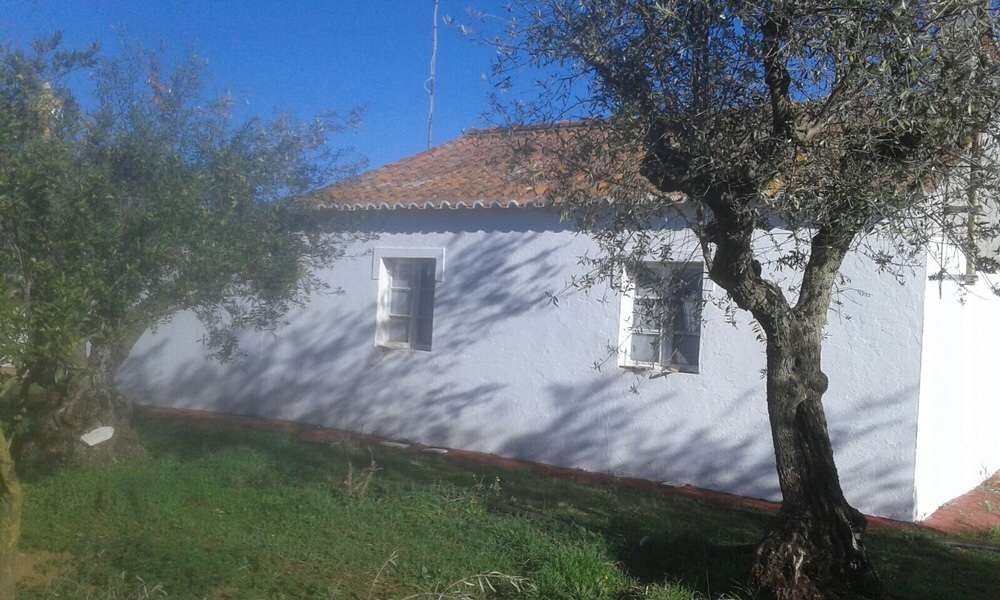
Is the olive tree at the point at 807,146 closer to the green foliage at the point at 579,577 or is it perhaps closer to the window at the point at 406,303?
the green foliage at the point at 579,577

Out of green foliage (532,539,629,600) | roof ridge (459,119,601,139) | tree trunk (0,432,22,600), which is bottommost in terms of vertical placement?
green foliage (532,539,629,600)

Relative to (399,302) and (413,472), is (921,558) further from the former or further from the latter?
(399,302)

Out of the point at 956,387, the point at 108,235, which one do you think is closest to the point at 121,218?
the point at 108,235

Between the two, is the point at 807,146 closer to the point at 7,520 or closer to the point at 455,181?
the point at 7,520

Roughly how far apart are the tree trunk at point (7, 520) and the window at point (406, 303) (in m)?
7.16

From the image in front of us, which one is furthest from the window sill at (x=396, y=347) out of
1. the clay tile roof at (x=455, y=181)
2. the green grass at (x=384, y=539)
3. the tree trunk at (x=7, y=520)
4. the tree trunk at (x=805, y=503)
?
the tree trunk at (x=7, y=520)

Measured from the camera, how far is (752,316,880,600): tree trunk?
5.71 meters

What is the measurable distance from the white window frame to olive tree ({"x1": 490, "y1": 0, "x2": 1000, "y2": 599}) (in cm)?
570

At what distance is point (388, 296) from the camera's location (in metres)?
12.3

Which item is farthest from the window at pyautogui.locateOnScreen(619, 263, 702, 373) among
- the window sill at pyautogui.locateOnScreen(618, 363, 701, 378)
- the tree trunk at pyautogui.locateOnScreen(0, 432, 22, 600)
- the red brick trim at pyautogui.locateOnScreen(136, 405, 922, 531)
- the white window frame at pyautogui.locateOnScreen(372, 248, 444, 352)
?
the tree trunk at pyautogui.locateOnScreen(0, 432, 22, 600)

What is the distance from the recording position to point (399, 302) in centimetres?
1232

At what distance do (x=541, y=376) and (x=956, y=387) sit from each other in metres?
4.28

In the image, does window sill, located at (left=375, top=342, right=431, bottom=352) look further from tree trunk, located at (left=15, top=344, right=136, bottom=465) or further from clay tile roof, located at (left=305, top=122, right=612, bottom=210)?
tree trunk, located at (left=15, top=344, right=136, bottom=465)

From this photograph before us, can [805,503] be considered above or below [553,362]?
below
